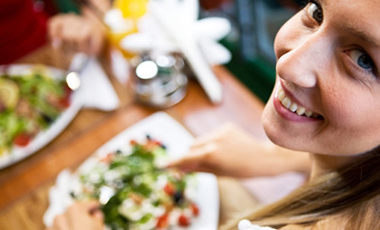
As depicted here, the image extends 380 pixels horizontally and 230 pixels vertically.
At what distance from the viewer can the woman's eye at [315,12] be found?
1.92 ft

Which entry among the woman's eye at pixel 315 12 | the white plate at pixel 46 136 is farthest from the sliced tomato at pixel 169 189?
the woman's eye at pixel 315 12

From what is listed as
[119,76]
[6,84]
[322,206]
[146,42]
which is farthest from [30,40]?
[322,206]

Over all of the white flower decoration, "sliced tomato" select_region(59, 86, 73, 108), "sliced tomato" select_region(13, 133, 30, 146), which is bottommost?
"sliced tomato" select_region(13, 133, 30, 146)

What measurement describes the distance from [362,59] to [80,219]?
720mm

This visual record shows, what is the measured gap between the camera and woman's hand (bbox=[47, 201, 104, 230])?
952 mm

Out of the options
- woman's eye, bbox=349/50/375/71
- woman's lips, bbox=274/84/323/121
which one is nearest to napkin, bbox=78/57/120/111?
woman's lips, bbox=274/84/323/121

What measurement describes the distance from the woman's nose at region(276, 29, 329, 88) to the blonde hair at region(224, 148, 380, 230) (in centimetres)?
19

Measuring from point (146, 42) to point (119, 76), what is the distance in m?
0.18

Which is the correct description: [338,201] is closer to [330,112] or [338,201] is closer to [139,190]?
[330,112]

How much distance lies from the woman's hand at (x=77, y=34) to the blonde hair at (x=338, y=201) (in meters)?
0.91

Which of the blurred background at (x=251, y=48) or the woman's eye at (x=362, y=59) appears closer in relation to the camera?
the woman's eye at (x=362, y=59)

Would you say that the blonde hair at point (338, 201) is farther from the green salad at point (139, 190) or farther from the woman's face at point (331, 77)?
the green salad at point (139, 190)

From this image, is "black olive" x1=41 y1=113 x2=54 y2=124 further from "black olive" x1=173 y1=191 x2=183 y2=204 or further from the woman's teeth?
the woman's teeth

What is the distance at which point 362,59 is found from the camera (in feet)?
1.71
